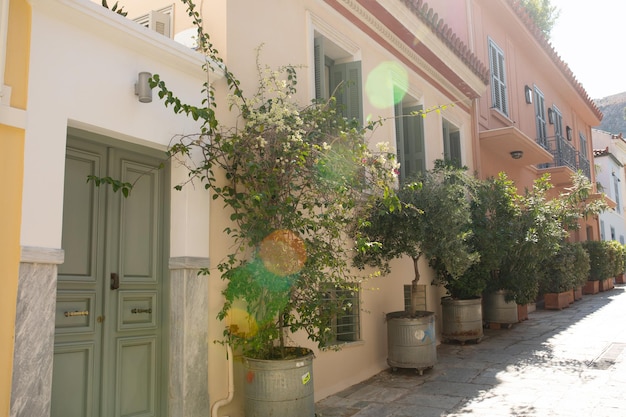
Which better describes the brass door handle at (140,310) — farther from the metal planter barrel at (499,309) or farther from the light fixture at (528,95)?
the light fixture at (528,95)

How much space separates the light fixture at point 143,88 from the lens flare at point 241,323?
2005 millimetres

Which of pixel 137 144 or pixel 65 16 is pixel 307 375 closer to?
pixel 137 144

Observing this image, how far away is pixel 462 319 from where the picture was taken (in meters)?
9.16

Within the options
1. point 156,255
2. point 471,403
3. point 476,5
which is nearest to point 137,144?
point 156,255

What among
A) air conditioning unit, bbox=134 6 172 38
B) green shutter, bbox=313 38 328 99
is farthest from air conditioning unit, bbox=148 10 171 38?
green shutter, bbox=313 38 328 99

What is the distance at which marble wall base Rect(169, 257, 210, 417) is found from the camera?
450 centimetres

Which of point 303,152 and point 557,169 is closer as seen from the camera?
point 303,152

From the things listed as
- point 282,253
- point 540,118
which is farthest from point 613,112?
point 282,253

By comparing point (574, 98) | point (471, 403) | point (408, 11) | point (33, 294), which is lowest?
point (471, 403)

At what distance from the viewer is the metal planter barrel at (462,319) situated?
9141 millimetres

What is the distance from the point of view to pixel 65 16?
3980mm

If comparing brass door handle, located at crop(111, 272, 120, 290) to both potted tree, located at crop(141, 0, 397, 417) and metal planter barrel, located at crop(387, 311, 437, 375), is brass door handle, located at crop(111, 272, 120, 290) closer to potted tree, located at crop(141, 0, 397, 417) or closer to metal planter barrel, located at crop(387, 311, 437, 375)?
potted tree, located at crop(141, 0, 397, 417)

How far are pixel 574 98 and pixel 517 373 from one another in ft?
49.5

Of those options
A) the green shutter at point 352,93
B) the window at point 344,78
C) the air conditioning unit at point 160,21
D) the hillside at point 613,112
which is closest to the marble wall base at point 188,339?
the air conditioning unit at point 160,21
